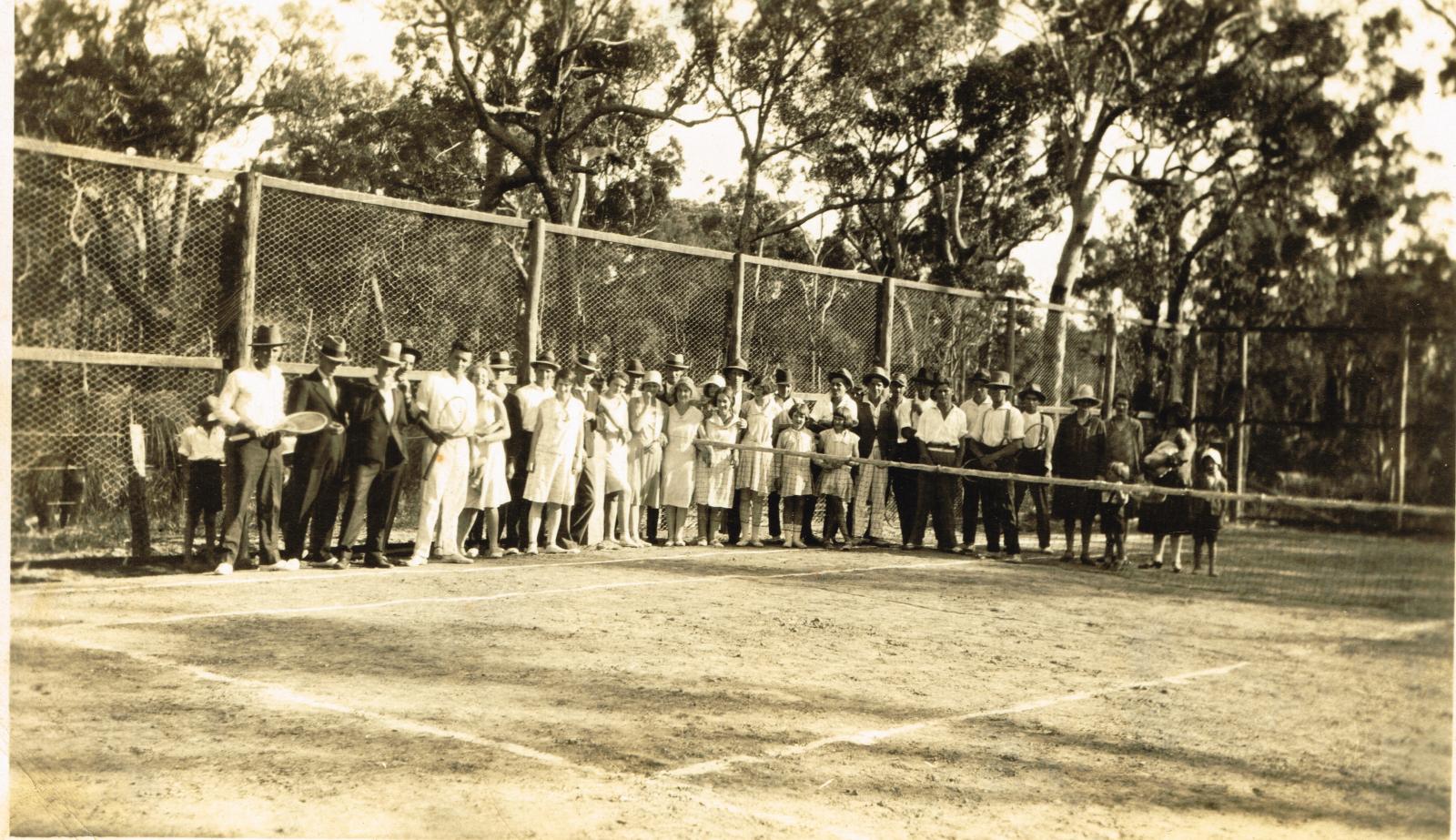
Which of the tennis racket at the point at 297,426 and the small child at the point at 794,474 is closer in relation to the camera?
the tennis racket at the point at 297,426

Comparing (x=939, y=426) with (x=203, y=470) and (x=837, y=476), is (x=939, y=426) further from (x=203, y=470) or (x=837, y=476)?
(x=203, y=470)

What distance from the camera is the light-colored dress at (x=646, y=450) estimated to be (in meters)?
9.65

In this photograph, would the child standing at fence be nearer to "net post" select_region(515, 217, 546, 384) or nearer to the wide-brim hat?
the wide-brim hat

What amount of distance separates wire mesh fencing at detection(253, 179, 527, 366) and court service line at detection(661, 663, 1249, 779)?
4626 millimetres

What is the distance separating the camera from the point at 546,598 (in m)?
7.20

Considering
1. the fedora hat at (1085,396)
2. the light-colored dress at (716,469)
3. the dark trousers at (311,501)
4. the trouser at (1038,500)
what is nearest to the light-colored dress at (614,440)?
the light-colored dress at (716,469)

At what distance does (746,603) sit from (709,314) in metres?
2.57

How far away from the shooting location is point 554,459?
29.2 feet

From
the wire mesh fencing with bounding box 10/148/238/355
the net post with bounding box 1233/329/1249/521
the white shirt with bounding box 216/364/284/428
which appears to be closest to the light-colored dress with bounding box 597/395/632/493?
the white shirt with bounding box 216/364/284/428

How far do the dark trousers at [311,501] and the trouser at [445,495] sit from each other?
60 cm

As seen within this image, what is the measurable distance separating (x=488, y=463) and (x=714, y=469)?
186cm

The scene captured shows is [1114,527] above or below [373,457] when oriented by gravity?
below

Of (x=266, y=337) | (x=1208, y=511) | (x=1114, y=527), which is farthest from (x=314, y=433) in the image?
(x=1208, y=511)

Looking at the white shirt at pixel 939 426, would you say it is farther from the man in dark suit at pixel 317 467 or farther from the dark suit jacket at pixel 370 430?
the man in dark suit at pixel 317 467
